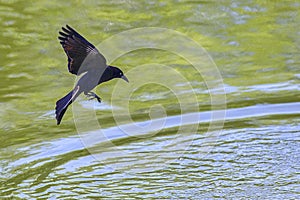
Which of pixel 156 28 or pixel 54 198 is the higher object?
pixel 156 28

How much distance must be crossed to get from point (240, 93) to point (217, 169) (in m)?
1.85

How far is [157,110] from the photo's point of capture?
7684 millimetres

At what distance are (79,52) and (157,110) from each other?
2393 millimetres

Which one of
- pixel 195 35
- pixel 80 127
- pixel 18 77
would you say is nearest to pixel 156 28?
pixel 195 35

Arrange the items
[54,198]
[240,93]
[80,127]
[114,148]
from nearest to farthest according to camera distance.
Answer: [54,198], [114,148], [80,127], [240,93]

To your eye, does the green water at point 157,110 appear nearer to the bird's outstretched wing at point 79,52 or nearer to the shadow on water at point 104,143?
the shadow on water at point 104,143

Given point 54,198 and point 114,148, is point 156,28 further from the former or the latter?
point 54,198

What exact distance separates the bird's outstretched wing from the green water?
0.98 m

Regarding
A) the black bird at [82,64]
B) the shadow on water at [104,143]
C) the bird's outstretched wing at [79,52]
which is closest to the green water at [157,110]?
the shadow on water at [104,143]

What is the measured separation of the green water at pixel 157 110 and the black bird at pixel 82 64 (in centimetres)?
82

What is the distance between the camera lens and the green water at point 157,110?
241 inches

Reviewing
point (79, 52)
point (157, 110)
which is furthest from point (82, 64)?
point (157, 110)

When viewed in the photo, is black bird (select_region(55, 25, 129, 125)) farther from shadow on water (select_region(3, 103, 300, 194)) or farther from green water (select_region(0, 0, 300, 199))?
shadow on water (select_region(3, 103, 300, 194))

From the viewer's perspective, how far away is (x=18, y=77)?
8.62 metres
